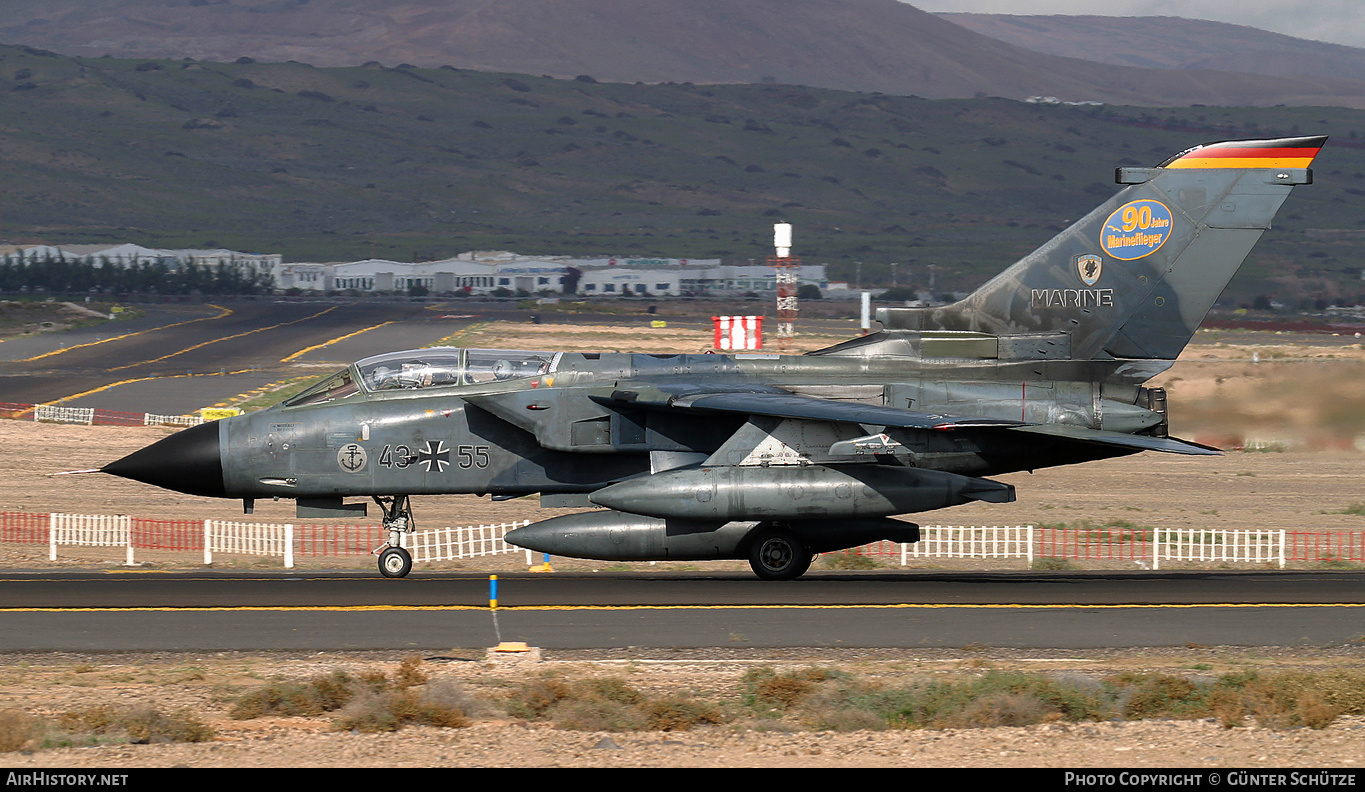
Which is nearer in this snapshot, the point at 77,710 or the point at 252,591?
the point at 77,710

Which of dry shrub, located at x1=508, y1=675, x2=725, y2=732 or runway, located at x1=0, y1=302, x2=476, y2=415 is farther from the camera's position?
runway, located at x1=0, y1=302, x2=476, y2=415

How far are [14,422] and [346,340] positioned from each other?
39515mm

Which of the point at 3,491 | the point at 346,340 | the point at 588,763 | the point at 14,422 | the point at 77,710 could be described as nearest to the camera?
the point at 588,763

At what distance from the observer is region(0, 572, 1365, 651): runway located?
16.4 metres

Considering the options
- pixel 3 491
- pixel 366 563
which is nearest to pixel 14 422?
pixel 3 491

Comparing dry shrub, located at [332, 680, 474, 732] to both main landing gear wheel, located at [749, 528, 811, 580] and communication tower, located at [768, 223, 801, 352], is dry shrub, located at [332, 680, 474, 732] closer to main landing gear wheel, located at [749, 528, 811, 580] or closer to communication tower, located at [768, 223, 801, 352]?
main landing gear wheel, located at [749, 528, 811, 580]

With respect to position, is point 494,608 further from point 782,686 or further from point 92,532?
point 92,532

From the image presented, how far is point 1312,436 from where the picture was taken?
26844 mm

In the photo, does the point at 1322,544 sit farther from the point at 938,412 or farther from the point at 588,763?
the point at 588,763

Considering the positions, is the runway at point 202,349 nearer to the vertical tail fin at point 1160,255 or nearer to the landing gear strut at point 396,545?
the landing gear strut at point 396,545

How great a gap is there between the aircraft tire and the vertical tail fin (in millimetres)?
8413

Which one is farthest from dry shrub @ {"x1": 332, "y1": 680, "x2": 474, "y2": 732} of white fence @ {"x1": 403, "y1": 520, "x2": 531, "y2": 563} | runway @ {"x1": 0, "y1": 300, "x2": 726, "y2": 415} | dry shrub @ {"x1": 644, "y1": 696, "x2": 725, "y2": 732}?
runway @ {"x1": 0, "y1": 300, "x2": 726, "y2": 415}

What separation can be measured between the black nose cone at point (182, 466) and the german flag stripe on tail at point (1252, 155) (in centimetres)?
1523

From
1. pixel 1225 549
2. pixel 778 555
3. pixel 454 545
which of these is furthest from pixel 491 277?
pixel 778 555
